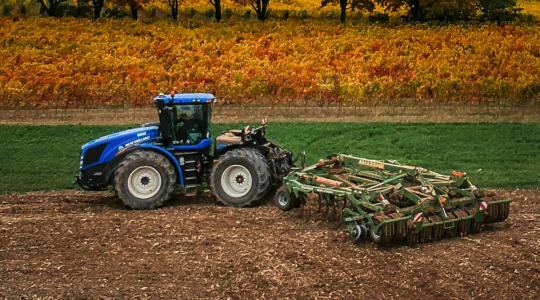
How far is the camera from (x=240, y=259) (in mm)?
13867

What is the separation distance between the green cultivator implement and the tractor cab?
8.22 feet

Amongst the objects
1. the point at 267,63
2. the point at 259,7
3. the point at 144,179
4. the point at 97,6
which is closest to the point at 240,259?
the point at 144,179

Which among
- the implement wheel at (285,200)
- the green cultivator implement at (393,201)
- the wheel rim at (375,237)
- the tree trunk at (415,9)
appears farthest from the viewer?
the tree trunk at (415,9)

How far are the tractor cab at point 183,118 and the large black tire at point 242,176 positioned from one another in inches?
39.8

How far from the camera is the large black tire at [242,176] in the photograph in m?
17.3

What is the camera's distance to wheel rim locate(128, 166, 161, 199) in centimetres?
1744

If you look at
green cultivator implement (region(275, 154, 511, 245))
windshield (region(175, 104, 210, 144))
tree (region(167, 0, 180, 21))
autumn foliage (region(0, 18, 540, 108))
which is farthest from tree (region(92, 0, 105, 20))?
green cultivator implement (region(275, 154, 511, 245))

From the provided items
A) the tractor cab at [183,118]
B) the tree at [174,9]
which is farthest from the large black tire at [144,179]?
the tree at [174,9]

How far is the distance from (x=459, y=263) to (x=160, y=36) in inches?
1120

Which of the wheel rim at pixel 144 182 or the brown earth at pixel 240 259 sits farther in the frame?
the wheel rim at pixel 144 182

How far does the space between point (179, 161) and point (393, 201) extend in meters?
4.82

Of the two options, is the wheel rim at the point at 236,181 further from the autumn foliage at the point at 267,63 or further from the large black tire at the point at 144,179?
the autumn foliage at the point at 267,63

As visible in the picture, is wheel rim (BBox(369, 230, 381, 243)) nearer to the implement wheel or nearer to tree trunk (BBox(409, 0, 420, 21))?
the implement wheel

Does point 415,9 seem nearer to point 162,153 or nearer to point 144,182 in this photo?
point 162,153
